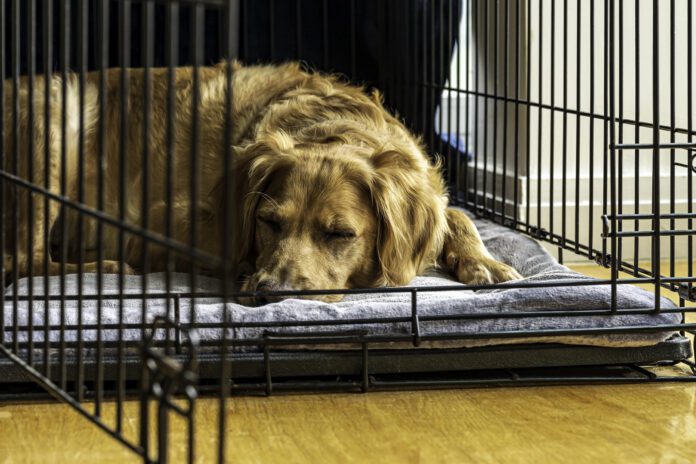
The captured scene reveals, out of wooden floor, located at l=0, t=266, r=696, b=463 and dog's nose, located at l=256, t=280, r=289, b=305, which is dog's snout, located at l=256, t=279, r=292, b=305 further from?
wooden floor, located at l=0, t=266, r=696, b=463

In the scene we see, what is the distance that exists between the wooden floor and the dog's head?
417mm

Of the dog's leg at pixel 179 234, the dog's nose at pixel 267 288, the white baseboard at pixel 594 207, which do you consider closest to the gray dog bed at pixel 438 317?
the dog's nose at pixel 267 288

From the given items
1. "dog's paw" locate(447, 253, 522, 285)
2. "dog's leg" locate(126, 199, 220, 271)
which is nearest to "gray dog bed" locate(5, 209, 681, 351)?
"dog's paw" locate(447, 253, 522, 285)

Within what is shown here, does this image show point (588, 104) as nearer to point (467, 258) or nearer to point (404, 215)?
point (467, 258)

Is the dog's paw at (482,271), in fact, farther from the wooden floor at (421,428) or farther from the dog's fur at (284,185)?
the wooden floor at (421,428)

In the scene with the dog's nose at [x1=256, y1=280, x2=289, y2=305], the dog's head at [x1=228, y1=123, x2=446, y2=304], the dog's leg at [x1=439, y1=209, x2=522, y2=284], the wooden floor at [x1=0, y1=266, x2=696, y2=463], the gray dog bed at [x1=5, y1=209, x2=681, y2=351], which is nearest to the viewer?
the wooden floor at [x1=0, y1=266, x2=696, y2=463]

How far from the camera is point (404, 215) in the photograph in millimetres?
2535

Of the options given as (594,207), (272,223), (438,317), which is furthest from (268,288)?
(594,207)

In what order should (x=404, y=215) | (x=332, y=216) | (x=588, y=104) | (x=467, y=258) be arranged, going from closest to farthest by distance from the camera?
(x=332, y=216) → (x=404, y=215) → (x=467, y=258) → (x=588, y=104)

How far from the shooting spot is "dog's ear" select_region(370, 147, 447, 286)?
2.47 meters

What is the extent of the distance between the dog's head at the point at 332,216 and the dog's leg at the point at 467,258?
0.07 meters

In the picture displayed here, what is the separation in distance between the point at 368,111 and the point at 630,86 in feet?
3.80

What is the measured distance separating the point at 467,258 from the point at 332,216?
0.44 meters

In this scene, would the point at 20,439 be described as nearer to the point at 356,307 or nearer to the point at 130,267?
the point at 356,307
